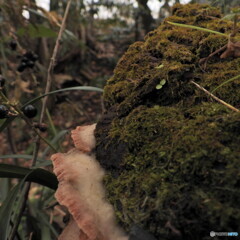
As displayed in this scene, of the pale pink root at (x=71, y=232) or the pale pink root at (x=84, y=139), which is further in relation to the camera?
the pale pink root at (x=84, y=139)

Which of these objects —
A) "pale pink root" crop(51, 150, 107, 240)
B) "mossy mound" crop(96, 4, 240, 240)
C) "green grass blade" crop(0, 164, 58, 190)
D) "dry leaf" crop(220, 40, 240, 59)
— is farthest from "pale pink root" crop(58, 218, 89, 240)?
"dry leaf" crop(220, 40, 240, 59)

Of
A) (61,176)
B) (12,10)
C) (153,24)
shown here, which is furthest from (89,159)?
(153,24)

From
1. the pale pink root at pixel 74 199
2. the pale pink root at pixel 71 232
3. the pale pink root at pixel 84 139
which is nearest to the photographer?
the pale pink root at pixel 74 199

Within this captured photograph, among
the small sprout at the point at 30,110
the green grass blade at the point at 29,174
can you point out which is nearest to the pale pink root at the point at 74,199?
the green grass blade at the point at 29,174

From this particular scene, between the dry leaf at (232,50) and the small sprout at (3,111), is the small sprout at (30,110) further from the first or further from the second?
the dry leaf at (232,50)

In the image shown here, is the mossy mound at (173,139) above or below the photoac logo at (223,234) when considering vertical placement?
above

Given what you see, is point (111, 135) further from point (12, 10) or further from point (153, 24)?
point (153, 24)
